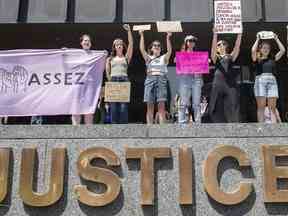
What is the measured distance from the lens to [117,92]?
9305 mm

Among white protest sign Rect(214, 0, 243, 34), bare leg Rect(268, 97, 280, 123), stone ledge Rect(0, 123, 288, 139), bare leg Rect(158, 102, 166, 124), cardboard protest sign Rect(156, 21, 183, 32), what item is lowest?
stone ledge Rect(0, 123, 288, 139)

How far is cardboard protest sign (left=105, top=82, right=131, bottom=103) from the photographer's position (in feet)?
30.4

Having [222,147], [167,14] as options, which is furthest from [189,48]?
[167,14]

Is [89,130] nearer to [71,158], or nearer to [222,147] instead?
Answer: [71,158]

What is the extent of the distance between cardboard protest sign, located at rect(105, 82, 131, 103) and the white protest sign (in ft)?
6.02

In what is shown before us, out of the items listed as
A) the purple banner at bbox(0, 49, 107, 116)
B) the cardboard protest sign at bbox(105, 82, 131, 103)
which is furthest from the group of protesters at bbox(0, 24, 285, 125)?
the purple banner at bbox(0, 49, 107, 116)

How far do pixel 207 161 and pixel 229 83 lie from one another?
1620mm

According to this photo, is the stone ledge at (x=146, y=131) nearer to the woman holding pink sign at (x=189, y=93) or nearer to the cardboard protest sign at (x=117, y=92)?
the cardboard protest sign at (x=117, y=92)

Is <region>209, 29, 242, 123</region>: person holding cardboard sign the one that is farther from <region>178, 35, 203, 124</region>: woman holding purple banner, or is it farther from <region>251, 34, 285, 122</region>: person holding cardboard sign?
<region>251, 34, 285, 122</region>: person holding cardboard sign

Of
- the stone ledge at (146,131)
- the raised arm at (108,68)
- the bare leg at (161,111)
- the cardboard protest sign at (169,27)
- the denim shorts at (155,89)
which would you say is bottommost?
the stone ledge at (146,131)

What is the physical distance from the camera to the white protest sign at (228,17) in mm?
9852

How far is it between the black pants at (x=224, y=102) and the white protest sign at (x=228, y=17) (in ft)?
3.34

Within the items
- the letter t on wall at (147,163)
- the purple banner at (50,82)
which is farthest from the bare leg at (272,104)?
the purple banner at (50,82)

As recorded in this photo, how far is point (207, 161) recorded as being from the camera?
27.2 ft
